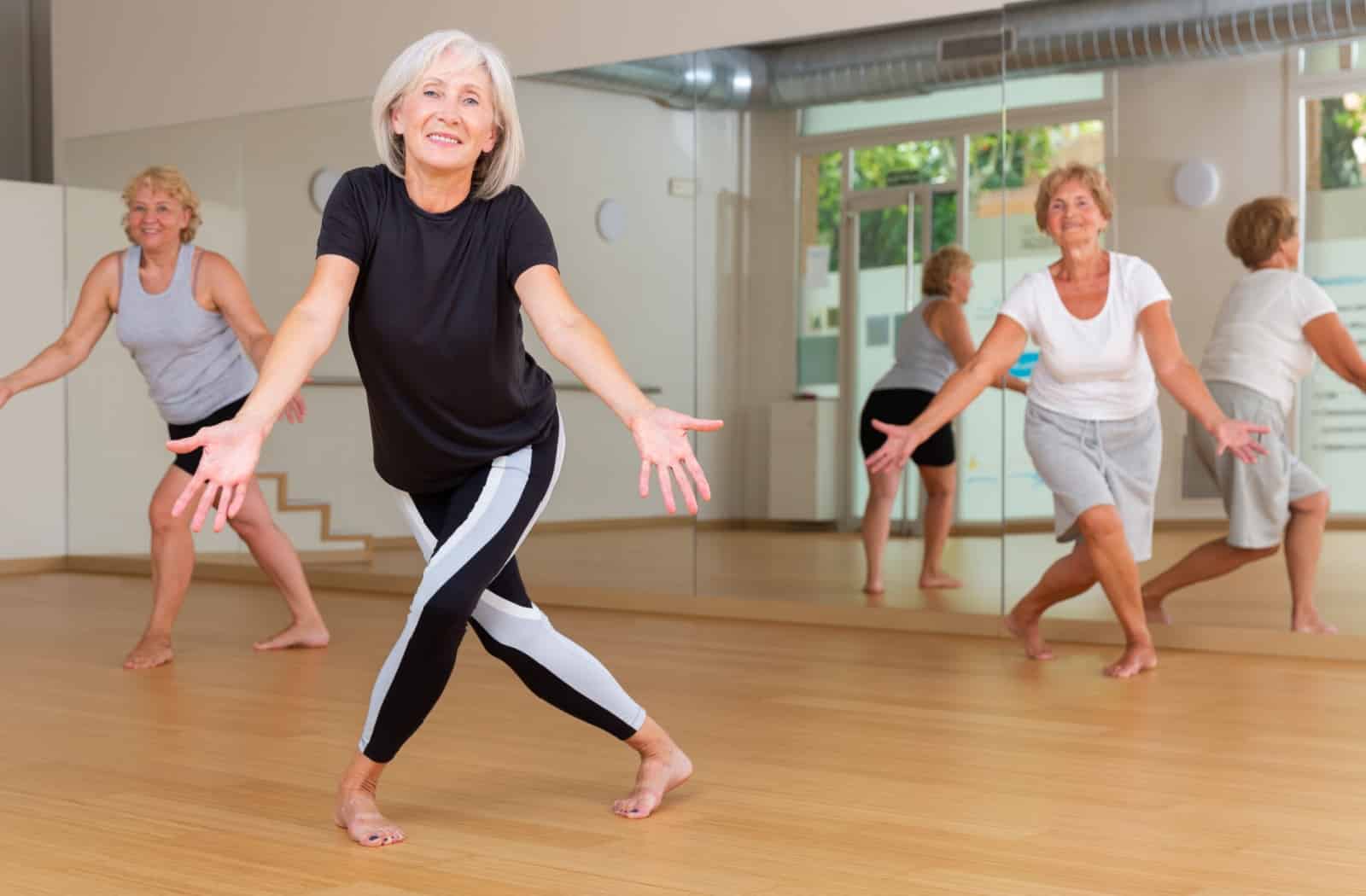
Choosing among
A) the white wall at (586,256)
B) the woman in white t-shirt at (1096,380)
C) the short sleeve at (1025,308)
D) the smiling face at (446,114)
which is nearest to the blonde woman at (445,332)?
the smiling face at (446,114)

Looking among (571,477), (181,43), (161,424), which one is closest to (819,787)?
(571,477)

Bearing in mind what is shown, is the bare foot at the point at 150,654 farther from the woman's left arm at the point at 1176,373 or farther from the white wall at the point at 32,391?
the white wall at the point at 32,391

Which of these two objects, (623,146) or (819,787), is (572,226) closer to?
(623,146)

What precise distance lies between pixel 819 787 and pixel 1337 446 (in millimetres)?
2893

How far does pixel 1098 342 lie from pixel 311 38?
478 cm

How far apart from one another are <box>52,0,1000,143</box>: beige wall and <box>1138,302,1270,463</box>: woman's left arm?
5.23 feet

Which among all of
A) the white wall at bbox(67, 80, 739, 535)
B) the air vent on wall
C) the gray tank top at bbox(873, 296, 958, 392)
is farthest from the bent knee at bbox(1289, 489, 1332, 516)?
the white wall at bbox(67, 80, 739, 535)

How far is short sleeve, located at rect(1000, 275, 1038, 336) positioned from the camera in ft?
15.9

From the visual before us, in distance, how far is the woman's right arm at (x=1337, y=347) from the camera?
17.3ft

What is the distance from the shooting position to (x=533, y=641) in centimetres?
288

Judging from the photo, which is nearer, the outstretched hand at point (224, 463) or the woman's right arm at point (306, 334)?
the outstretched hand at point (224, 463)

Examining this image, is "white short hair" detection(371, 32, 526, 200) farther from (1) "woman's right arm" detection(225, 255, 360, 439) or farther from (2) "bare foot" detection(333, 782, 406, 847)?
(2) "bare foot" detection(333, 782, 406, 847)

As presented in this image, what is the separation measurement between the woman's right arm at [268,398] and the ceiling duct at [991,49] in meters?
3.64

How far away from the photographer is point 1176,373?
15.4ft
